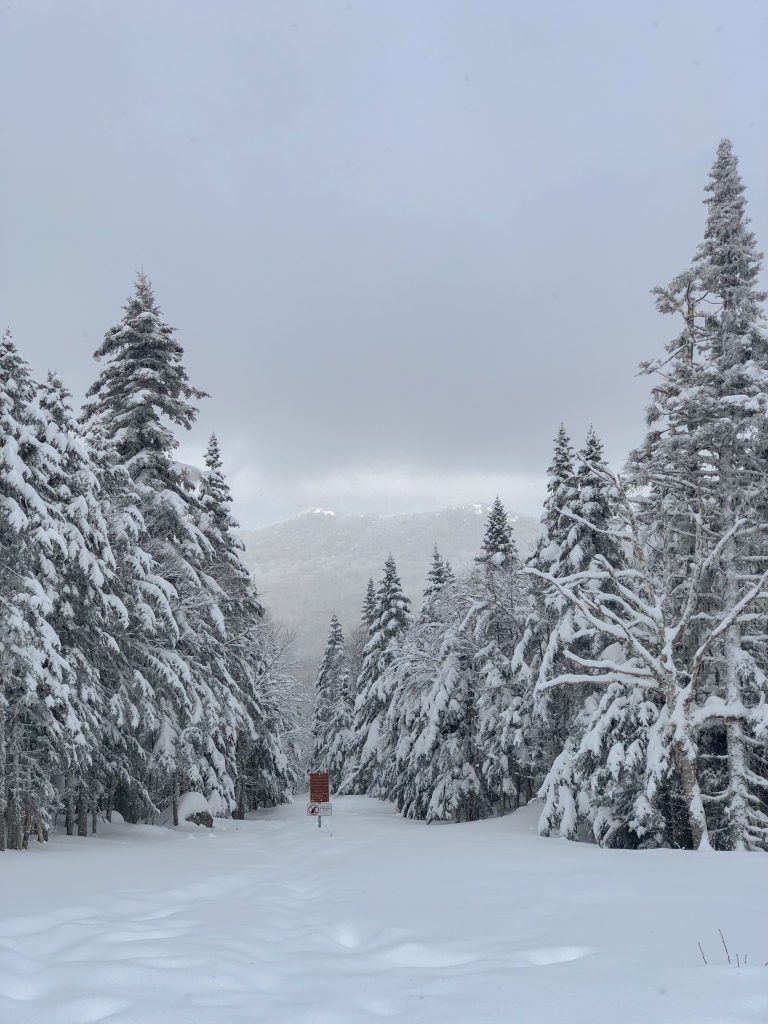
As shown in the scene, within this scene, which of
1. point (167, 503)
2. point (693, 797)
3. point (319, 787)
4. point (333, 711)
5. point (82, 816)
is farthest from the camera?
point (333, 711)

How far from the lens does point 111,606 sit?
16453mm

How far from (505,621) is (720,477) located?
11.5 m

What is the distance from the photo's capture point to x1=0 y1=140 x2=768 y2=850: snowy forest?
1438 centimetres

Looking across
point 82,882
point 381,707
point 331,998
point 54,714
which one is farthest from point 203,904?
point 381,707

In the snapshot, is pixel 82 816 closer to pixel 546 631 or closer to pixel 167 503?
pixel 167 503

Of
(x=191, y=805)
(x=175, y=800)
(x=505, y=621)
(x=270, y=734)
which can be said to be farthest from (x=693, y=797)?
(x=270, y=734)

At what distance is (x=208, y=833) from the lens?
68.5 feet

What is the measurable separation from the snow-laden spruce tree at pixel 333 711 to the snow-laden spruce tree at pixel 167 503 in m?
28.5

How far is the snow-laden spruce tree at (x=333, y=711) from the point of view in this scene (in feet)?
165

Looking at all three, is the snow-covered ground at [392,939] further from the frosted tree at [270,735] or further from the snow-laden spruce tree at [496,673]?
the frosted tree at [270,735]

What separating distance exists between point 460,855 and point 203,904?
563 cm

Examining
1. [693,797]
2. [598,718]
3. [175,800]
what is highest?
[598,718]

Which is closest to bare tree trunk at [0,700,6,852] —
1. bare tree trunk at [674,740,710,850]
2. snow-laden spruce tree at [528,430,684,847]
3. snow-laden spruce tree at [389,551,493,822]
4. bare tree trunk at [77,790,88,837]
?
bare tree trunk at [77,790,88,837]

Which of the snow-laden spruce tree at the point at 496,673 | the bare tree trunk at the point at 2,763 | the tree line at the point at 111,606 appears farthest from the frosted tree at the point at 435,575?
the bare tree trunk at the point at 2,763
